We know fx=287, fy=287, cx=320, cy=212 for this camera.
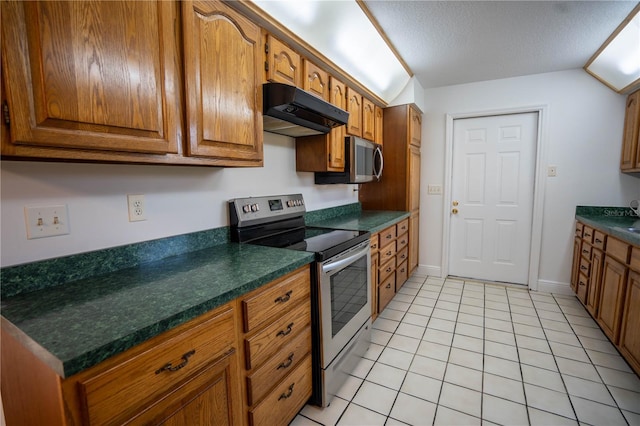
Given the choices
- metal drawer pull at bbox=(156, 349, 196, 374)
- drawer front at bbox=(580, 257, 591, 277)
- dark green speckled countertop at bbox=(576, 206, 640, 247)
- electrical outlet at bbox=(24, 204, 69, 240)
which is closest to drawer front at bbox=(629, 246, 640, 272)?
dark green speckled countertop at bbox=(576, 206, 640, 247)

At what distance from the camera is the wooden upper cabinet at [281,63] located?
1.60 metres

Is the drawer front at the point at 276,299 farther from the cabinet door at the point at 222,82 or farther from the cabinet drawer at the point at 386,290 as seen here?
the cabinet drawer at the point at 386,290

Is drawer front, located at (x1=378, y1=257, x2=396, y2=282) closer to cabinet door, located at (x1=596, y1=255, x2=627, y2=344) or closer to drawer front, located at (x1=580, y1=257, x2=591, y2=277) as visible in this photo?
cabinet door, located at (x1=596, y1=255, x2=627, y2=344)

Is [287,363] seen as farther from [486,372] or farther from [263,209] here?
[486,372]

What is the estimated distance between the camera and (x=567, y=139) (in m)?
3.01

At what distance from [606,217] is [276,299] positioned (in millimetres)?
3358

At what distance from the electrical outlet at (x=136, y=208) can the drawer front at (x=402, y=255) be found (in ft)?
7.56

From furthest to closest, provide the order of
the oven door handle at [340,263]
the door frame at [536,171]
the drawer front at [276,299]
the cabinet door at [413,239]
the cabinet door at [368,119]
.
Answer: the cabinet door at [413,239] < the door frame at [536,171] < the cabinet door at [368,119] < the oven door handle at [340,263] < the drawer front at [276,299]

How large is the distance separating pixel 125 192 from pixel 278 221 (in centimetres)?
97

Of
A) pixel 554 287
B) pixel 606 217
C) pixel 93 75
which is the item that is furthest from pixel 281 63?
pixel 554 287

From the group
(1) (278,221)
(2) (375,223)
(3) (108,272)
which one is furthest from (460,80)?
(3) (108,272)

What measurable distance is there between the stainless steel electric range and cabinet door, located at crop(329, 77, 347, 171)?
0.44 meters

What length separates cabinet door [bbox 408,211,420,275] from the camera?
11.1 feet

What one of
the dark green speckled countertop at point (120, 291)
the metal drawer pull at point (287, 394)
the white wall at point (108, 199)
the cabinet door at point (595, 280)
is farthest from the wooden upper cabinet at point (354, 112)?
the cabinet door at point (595, 280)
